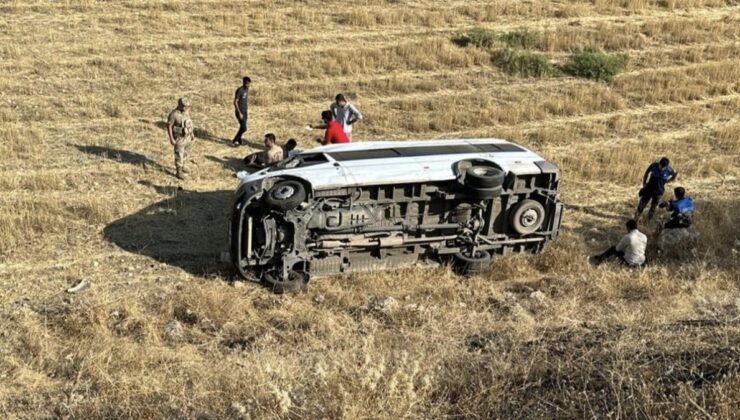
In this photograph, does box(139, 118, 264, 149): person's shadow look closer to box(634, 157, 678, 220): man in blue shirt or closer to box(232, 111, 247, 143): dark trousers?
box(232, 111, 247, 143): dark trousers

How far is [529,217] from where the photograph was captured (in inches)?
400

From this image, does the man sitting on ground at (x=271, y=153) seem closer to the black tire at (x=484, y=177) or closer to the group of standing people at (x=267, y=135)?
the group of standing people at (x=267, y=135)

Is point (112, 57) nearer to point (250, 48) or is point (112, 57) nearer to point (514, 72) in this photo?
point (250, 48)

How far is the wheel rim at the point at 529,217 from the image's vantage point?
10133 millimetres

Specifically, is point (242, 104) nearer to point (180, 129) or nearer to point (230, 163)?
point (230, 163)

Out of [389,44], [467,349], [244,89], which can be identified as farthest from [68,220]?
[389,44]

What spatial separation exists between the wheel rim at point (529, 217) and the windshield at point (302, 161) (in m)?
2.81

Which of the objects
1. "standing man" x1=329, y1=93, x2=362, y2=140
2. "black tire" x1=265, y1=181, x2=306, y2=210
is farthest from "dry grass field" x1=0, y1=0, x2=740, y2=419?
"standing man" x1=329, y1=93, x2=362, y2=140

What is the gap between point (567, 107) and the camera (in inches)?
681

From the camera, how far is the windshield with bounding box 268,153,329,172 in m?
9.69

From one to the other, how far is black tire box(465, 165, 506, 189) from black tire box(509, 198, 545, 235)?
2.03 ft

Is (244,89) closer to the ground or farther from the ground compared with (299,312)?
farther from the ground

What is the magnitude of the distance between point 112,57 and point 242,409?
594 inches

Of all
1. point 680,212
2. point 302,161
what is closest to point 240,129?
point 302,161
